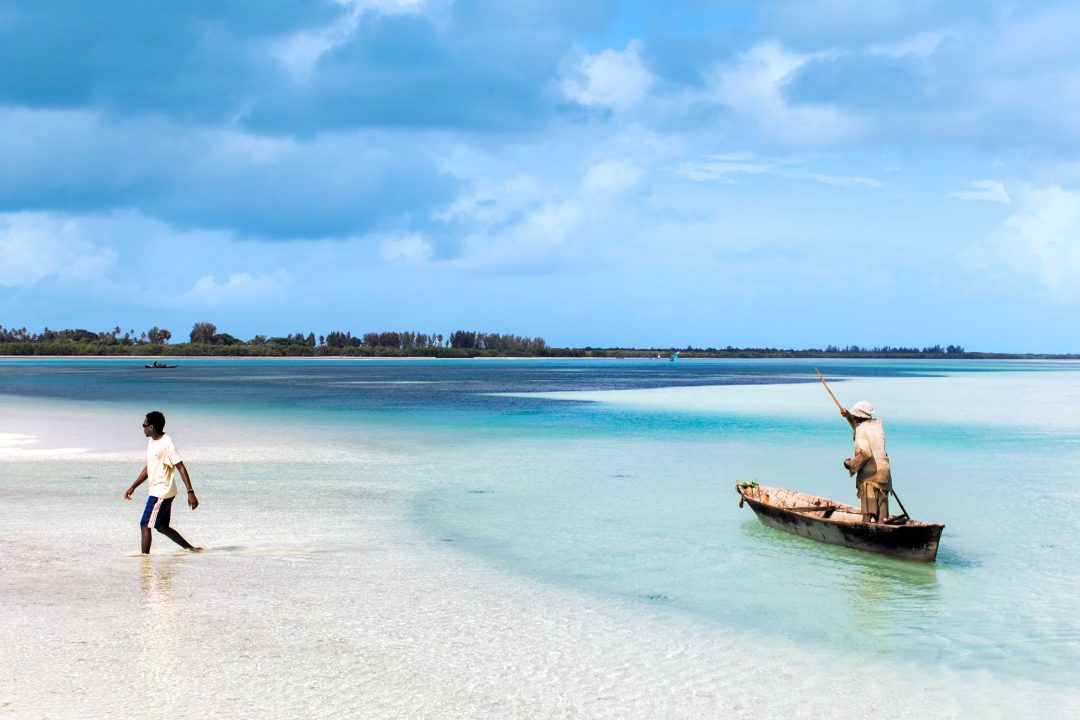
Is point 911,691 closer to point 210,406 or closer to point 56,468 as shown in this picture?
point 56,468

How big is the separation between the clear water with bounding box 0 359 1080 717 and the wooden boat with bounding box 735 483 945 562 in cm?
22

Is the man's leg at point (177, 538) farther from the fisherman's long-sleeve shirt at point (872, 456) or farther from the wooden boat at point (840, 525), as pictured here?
the fisherman's long-sleeve shirt at point (872, 456)

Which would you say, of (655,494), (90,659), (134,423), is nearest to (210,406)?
(134,423)

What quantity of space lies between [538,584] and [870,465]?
14.9ft

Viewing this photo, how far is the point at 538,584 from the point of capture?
10172mm

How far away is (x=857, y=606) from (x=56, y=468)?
16262mm

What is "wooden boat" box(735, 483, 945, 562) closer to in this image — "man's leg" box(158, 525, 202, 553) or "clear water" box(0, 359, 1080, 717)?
"clear water" box(0, 359, 1080, 717)

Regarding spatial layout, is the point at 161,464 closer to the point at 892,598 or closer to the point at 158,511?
the point at 158,511

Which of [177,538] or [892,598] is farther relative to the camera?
[177,538]

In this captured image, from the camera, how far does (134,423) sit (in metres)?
30.6

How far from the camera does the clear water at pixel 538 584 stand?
22.8ft

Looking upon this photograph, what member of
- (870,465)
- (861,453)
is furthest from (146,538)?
(870,465)

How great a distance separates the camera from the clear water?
22.8 ft

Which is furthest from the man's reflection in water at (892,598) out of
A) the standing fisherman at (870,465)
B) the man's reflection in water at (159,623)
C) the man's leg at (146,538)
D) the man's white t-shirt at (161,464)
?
the man's leg at (146,538)
